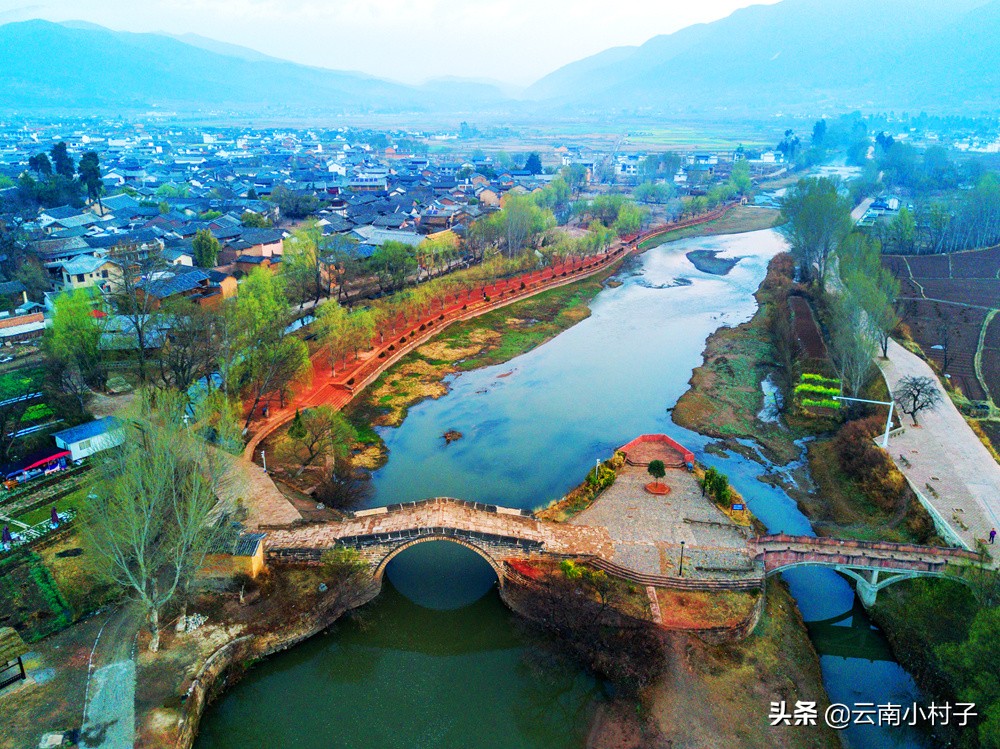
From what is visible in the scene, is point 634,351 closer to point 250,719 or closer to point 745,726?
point 745,726

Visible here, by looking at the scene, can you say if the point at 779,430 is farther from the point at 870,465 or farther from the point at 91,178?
the point at 91,178

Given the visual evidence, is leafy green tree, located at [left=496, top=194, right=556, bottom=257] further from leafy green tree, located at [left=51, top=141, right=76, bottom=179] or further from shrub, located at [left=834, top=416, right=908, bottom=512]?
A: leafy green tree, located at [left=51, top=141, right=76, bottom=179]

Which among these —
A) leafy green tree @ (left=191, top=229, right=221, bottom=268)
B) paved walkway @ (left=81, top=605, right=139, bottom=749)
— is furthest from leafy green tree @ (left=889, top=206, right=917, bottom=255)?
paved walkway @ (left=81, top=605, right=139, bottom=749)

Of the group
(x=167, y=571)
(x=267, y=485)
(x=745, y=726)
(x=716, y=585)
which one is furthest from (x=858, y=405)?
(x=167, y=571)

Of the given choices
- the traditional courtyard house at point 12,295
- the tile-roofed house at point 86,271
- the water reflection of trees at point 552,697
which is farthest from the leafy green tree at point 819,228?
the traditional courtyard house at point 12,295

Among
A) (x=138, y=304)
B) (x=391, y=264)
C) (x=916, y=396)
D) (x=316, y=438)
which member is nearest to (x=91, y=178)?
(x=391, y=264)

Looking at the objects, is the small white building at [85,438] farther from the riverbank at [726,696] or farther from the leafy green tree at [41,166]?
the leafy green tree at [41,166]

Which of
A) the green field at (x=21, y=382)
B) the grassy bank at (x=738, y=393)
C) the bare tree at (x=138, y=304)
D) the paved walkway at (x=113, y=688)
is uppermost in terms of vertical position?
the bare tree at (x=138, y=304)
